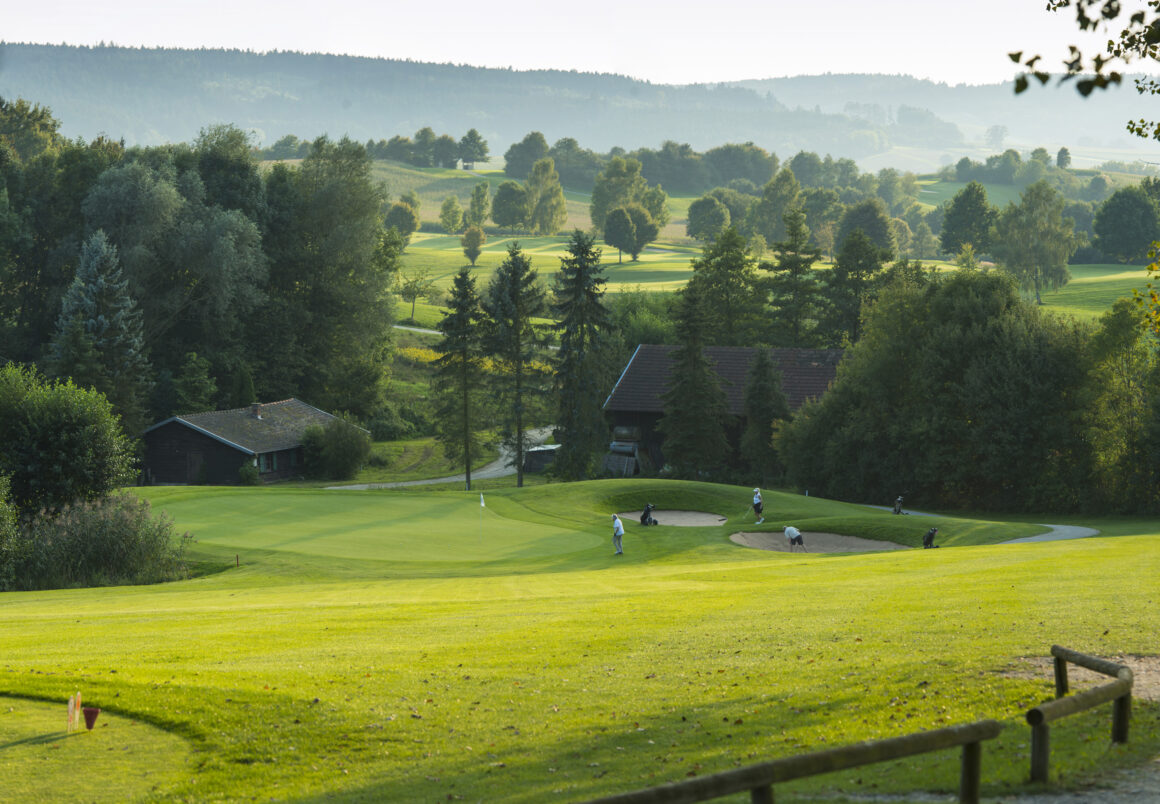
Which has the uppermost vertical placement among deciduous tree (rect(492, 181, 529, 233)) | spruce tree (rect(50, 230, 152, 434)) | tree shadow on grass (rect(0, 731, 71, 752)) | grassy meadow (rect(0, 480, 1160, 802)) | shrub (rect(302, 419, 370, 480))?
deciduous tree (rect(492, 181, 529, 233))

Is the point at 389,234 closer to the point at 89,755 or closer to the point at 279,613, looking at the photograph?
the point at 279,613

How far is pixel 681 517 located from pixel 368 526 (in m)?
13.5

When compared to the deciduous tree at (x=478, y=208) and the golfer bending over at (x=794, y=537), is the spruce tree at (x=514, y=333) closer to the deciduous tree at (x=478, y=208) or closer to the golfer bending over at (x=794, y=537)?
the golfer bending over at (x=794, y=537)

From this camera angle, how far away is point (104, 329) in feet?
205

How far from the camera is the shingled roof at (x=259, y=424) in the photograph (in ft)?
202

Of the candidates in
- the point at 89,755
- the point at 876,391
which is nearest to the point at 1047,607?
the point at 89,755

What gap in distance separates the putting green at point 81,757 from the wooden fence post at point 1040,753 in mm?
7096

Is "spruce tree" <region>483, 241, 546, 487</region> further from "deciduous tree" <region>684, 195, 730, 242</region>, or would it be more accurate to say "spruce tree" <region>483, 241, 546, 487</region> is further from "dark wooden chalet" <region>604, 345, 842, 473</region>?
"deciduous tree" <region>684, 195, 730, 242</region>

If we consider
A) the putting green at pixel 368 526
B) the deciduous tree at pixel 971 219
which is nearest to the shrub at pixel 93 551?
the putting green at pixel 368 526

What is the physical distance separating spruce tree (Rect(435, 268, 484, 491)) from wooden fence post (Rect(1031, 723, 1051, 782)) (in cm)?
5047

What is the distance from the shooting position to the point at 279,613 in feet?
58.1

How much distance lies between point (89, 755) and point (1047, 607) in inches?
531

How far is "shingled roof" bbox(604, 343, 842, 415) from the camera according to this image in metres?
60.3

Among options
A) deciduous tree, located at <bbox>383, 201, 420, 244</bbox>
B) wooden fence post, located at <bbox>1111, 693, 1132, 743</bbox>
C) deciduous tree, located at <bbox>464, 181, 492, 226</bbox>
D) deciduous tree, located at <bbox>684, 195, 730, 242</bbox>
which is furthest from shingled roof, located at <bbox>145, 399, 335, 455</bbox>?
deciduous tree, located at <bbox>464, 181, 492, 226</bbox>
